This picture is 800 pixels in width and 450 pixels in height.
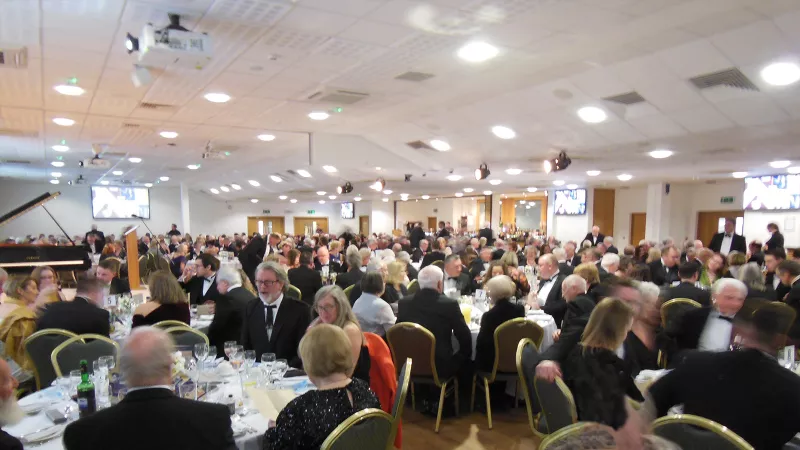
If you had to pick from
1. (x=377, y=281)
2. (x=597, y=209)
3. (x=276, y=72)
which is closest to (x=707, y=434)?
(x=377, y=281)

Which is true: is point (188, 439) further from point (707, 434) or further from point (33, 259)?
point (33, 259)

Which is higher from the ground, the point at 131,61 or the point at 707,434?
the point at 131,61

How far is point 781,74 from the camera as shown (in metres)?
4.78

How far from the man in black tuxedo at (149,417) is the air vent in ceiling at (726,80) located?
5.39 meters

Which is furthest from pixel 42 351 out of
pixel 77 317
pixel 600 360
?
pixel 600 360

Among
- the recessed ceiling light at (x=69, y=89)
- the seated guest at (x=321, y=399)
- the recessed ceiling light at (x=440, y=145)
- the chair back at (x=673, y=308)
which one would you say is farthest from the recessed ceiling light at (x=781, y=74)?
the recessed ceiling light at (x=69, y=89)

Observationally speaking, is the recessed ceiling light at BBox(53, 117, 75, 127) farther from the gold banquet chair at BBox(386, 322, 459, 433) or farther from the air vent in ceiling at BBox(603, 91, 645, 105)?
the air vent in ceiling at BBox(603, 91, 645, 105)

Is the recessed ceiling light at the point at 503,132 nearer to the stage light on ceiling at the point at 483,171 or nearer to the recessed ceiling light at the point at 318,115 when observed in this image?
the stage light on ceiling at the point at 483,171

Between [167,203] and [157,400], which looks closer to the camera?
[157,400]

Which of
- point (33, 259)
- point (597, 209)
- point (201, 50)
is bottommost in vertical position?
point (33, 259)

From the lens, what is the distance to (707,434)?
1.91 metres

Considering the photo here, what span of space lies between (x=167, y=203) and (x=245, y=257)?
14655 millimetres

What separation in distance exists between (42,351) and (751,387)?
412 centimetres

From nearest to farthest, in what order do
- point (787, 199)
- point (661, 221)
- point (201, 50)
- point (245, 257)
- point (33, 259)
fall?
point (201, 50)
point (245, 257)
point (33, 259)
point (787, 199)
point (661, 221)
